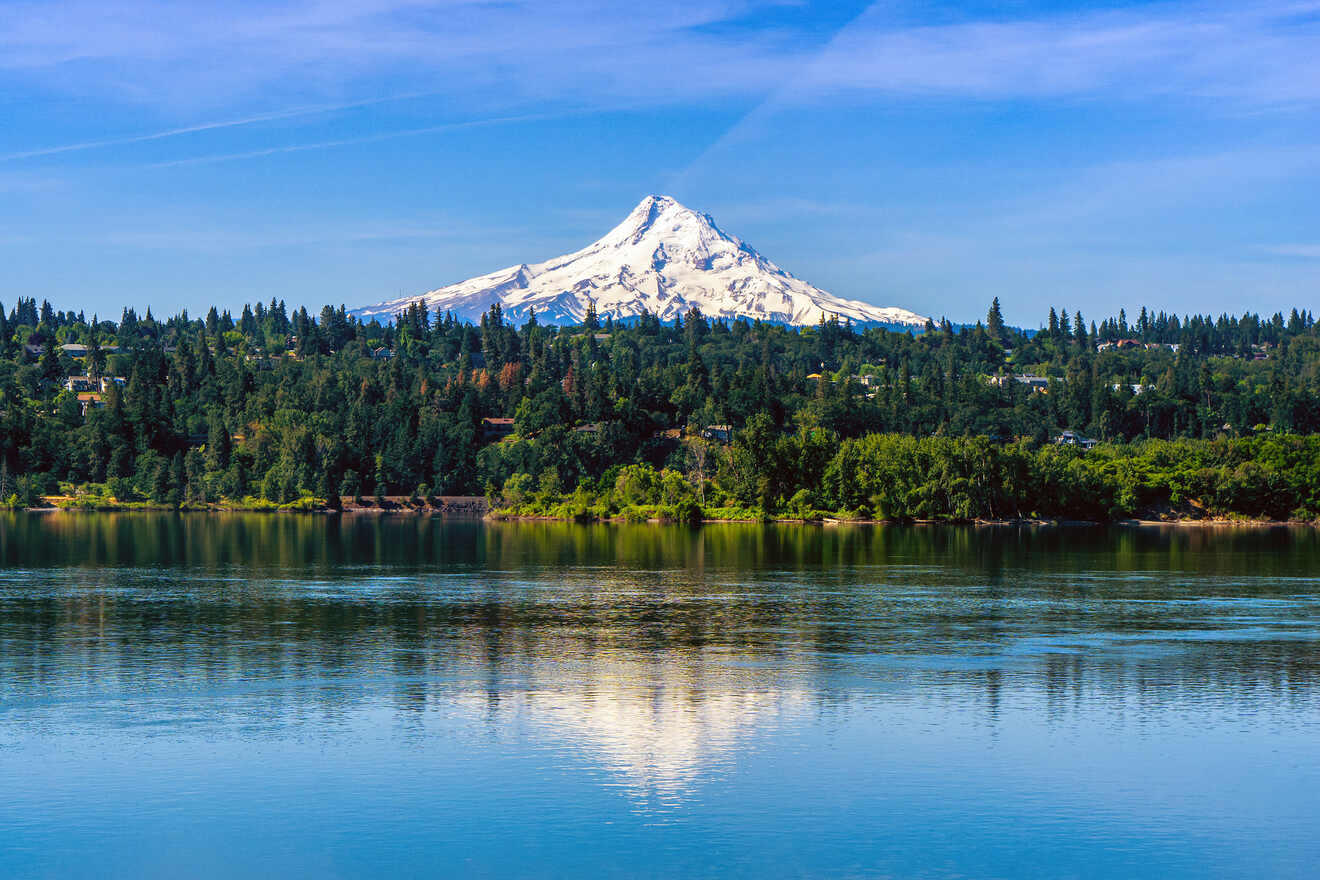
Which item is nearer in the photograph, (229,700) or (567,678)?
(229,700)

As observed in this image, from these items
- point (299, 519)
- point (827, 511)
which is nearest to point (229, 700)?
point (827, 511)

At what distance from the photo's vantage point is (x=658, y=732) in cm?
3531

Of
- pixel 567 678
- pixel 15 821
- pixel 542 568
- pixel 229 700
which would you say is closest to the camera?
pixel 15 821

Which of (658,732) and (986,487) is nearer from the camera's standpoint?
(658,732)

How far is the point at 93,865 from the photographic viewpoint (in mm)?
25094

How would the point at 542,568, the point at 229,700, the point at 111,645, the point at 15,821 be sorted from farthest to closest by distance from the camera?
the point at 542,568, the point at 111,645, the point at 229,700, the point at 15,821

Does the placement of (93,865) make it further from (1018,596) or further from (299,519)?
(299,519)

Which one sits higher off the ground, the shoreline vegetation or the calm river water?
the shoreline vegetation

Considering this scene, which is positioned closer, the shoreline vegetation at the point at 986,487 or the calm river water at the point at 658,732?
the calm river water at the point at 658,732

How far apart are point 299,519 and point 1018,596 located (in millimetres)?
125910

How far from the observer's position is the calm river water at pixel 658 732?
2625 centimetres

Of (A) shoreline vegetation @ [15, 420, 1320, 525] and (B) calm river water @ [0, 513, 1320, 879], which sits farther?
(A) shoreline vegetation @ [15, 420, 1320, 525]

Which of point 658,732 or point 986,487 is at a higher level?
point 986,487

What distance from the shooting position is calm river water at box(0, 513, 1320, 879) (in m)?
26.2
